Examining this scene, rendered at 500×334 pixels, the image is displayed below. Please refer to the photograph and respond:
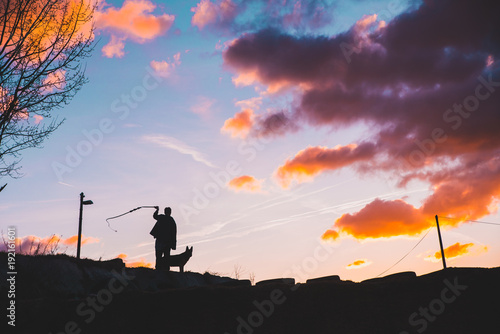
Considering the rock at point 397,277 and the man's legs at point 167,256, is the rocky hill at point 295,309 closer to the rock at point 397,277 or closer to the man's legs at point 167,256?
the rock at point 397,277

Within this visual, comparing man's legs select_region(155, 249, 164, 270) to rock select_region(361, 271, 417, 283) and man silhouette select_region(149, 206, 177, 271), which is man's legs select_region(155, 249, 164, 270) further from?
rock select_region(361, 271, 417, 283)

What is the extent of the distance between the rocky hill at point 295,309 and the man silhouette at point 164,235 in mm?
7517

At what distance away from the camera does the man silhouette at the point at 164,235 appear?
56.5ft

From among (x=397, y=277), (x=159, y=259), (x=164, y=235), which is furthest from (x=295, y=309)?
(x=159, y=259)

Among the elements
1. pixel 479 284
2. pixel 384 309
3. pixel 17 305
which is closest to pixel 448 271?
pixel 479 284

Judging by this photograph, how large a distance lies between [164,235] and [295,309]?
9883mm

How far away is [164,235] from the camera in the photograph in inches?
677

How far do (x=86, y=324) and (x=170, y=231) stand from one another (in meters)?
8.96

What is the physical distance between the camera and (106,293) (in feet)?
31.0

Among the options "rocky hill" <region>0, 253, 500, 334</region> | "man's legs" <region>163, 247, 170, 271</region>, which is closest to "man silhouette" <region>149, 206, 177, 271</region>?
"man's legs" <region>163, 247, 170, 271</region>

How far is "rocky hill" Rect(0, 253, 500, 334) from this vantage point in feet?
24.6

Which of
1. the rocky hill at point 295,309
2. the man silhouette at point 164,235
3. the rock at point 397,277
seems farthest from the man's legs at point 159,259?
the rock at point 397,277

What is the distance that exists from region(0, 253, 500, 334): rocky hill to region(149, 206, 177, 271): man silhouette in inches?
296

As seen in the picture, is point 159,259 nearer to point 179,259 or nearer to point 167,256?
point 167,256
